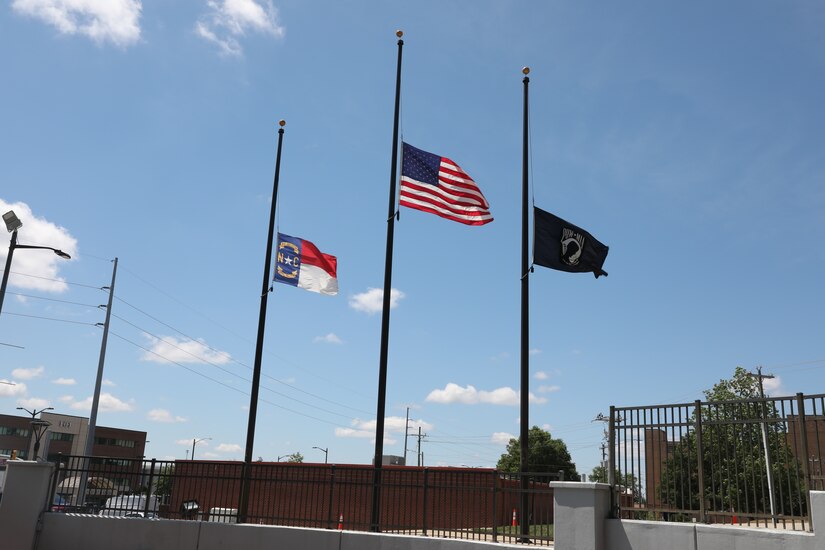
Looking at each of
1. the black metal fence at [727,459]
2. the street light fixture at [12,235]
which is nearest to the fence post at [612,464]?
the black metal fence at [727,459]

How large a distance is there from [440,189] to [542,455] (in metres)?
59.6

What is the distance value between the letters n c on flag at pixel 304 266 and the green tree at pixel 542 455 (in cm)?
5482

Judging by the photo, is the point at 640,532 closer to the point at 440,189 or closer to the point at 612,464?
the point at 612,464

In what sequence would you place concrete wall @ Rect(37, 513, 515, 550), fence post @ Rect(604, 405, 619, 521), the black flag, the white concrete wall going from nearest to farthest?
fence post @ Rect(604, 405, 619, 521)
concrete wall @ Rect(37, 513, 515, 550)
the black flag
the white concrete wall

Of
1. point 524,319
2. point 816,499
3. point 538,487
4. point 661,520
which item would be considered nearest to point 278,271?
point 524,319

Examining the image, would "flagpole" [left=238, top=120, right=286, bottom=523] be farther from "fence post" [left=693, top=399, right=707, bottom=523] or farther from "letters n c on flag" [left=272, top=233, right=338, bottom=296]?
"fence post" [left=693, top=399, right=707, bottom=523]

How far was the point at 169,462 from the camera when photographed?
16.3m

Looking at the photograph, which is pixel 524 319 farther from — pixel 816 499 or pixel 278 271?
pixel 278 271

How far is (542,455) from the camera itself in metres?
71.2

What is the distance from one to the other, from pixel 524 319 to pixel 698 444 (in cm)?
431

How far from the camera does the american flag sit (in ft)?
53.4

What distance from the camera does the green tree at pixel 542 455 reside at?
70812 mm

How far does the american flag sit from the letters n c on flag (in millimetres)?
4314

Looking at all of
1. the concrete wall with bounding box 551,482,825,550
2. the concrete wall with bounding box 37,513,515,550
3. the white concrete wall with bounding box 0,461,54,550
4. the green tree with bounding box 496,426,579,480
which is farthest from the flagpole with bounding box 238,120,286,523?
the green tree with bounding box 496,426,579,480
